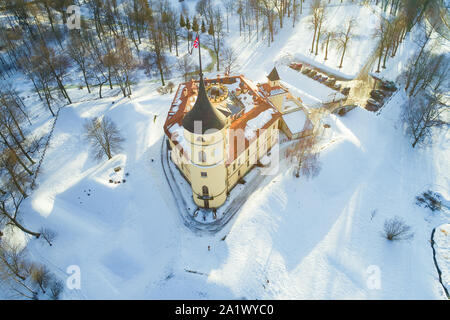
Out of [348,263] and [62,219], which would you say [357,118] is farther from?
[62,219]

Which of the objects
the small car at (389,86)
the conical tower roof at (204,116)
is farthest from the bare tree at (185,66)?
the small car at (389,86)

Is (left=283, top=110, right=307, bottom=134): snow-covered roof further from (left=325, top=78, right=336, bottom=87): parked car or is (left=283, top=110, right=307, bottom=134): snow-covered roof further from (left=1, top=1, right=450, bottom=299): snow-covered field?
(left=325, top=78, right=336, bottom=87): parked car

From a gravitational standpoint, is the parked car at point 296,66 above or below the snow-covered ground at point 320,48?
below

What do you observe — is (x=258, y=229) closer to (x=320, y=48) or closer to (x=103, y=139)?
(x=103, y=139)

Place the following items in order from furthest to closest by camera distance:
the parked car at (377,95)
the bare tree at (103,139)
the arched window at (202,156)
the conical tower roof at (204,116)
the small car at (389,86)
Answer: the small car at (389,86) → the parked car at (377,95) → the bare tree at (103,139) → the arched window at (202,156) → the conical tower roof at (204,116)

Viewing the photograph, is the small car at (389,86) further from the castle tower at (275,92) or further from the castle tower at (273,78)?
the castle tower at (273,78)

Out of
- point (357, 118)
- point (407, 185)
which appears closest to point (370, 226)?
point (407, 185)

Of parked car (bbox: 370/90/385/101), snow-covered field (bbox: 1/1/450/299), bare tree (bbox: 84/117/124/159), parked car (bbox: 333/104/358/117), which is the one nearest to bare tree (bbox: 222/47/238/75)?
parked car (bbox: 333/104/358/117)
